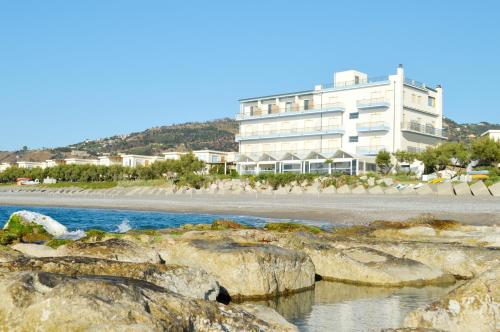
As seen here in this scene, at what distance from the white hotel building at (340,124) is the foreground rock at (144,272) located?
52252 mm

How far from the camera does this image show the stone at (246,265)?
9000mm

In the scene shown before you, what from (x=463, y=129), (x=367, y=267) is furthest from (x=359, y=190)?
(x=463, y=129)

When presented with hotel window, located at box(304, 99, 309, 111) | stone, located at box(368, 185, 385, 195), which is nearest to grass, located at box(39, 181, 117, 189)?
hotel window, located at box(304, 99, 309, 111)

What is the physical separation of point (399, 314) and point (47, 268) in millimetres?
5074

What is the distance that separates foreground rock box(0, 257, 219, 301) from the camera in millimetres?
7133

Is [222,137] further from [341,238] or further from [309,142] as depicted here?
[341,238]

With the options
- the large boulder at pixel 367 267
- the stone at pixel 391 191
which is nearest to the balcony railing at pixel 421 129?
the stone at pixel 391 191

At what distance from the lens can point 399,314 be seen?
27.2ft

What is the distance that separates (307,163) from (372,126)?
849cm

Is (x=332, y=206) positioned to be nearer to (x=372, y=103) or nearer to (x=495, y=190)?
(x=495, y=190)

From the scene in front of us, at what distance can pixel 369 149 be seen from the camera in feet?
205

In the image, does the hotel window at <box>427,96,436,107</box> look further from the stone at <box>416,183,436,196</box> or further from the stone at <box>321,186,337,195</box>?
the stone at <box>416,183,436,196</box>

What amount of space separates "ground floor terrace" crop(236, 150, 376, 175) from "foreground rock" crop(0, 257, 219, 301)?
5141 cm

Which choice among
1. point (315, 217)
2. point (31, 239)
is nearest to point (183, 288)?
point (31, 239)
